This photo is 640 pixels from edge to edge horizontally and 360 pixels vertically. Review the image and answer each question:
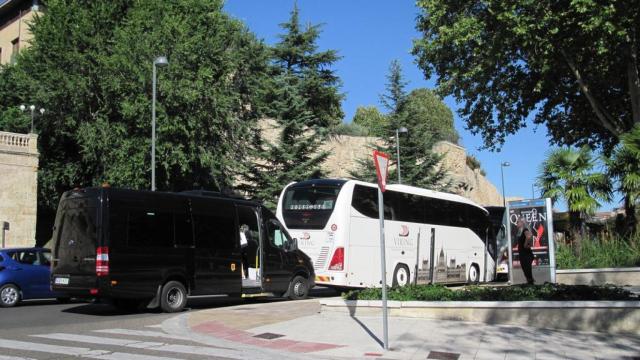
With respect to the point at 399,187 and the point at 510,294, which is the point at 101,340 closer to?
the point at 510,294

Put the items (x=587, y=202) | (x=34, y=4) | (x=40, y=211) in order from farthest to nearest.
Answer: (x=34, y=4), (x=40, y=211), (x=587, y=202)

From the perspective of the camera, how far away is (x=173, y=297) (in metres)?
14.4

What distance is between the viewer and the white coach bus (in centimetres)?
1816

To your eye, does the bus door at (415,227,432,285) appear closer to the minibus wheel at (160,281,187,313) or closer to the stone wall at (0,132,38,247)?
the minibus wheel at (160,281,187,313)

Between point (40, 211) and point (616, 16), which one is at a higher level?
point (616, 16)

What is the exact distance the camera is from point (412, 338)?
9758 mm

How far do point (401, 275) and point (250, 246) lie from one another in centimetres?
614

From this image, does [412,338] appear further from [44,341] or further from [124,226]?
[124,226]

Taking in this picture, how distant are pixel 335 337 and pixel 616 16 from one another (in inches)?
721

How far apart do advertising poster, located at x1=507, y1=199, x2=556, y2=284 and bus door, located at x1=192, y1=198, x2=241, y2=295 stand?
854 cm

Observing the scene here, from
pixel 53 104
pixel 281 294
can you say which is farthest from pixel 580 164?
pixel 53 104

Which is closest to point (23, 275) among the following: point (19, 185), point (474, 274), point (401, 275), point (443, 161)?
point (401, 275)

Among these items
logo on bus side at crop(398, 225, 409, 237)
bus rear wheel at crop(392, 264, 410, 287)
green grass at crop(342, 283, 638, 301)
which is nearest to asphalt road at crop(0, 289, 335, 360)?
green grass at crop(342, 283, 638, 301)

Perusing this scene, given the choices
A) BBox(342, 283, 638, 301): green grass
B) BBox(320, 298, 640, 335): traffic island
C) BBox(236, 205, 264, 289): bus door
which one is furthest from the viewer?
BBox(236, 205, 264, 289): bus door
